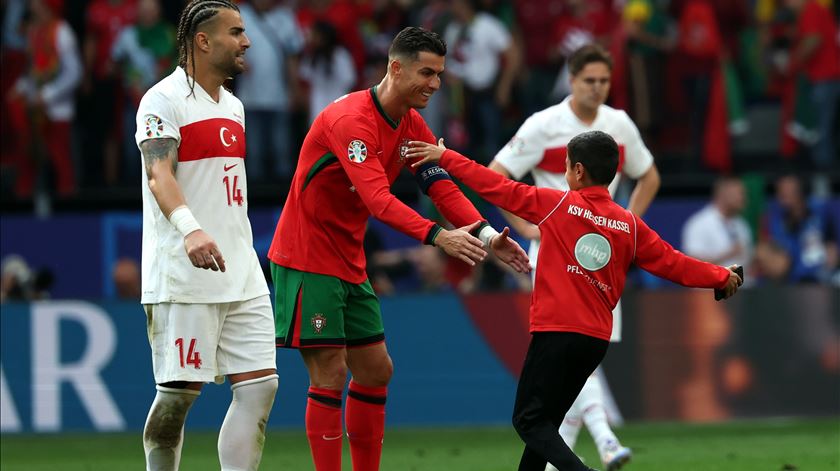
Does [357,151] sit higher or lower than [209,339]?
higher

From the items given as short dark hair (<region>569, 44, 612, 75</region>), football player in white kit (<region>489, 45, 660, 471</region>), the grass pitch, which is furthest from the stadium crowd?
short dark hair (<region>569, 44, 612, 75</region>)

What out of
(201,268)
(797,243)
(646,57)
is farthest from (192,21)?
(797,243)

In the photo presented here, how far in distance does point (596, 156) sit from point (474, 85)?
9.09 meters

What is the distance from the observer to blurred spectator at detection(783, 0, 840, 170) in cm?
1656

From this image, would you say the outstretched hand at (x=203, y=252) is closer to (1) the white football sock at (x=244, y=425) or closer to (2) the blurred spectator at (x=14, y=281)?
(1) the white football sock at (x=244, y=425)

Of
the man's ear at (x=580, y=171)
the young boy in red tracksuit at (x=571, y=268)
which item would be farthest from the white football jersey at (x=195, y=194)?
the man's ear at (x=580, y=171)

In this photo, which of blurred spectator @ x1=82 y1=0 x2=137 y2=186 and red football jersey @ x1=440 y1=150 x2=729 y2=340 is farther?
blurred spectator @ x1=82 y1=0 x2=137 y2=186

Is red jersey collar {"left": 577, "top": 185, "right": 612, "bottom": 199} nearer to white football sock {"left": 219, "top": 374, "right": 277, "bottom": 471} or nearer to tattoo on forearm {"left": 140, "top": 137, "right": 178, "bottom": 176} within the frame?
white football sock {"left": 219, "top": 374, "right": 277, "bottom": 471}

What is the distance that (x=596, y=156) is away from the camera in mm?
7504

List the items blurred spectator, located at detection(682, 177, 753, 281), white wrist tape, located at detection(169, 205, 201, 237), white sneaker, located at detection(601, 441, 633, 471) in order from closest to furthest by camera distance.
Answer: white wrist tape, located at detection(169, 205, 201, 237), white sneaker, located at detection(601, 441, 633, 471), blurred spectator, located at detection(682, 177, 753, 281)

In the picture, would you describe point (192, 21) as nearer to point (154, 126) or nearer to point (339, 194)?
point (154, 126)

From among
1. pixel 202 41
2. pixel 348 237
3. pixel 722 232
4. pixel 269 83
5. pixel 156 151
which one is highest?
pixel 269 83

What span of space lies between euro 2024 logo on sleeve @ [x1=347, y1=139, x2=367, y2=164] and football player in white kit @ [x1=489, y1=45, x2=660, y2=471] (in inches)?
85.4

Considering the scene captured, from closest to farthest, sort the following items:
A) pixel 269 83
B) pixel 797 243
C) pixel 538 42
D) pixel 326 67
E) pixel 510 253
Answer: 1. pixel 510 253
2. pixel 797 243
3. pixel 326 67
4. pixel 269 83
5. pixel 538 42
